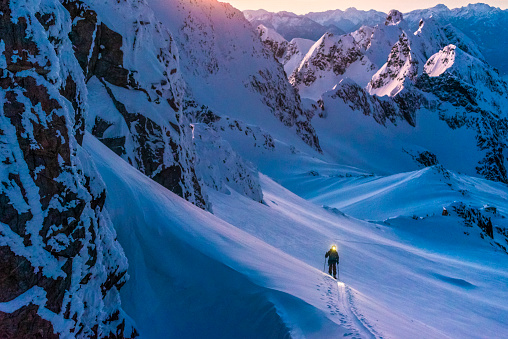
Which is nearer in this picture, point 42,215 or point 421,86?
point 42,215

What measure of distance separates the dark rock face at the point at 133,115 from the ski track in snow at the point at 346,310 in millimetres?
Answer: 5822

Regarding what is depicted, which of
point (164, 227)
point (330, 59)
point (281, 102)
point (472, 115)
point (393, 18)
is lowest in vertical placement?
point (281, 102)

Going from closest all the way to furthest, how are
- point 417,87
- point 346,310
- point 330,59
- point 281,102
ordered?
point 346,310 → point 281,102 → point 417,87 → point 330,59

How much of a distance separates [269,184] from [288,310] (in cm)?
2740

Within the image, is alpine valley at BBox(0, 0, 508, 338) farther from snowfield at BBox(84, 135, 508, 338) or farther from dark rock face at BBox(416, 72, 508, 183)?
dark rock face at BBox(416, 72, 508, 183)

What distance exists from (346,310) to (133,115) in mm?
8769

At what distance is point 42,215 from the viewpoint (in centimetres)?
482

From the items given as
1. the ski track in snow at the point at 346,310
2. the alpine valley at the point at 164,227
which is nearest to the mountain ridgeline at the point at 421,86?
the alpine valley at the point at 164,227

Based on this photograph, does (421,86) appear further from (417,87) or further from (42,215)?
(42,215)

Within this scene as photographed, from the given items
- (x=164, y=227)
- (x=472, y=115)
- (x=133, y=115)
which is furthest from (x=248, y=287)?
(x=472, y=115)

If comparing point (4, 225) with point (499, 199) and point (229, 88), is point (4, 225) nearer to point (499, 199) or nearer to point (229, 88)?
point (499, 199)

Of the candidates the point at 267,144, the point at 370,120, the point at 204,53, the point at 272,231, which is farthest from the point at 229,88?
the point at 272,231

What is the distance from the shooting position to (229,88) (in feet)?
229

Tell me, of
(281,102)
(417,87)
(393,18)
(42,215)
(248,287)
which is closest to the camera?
(42,215)
